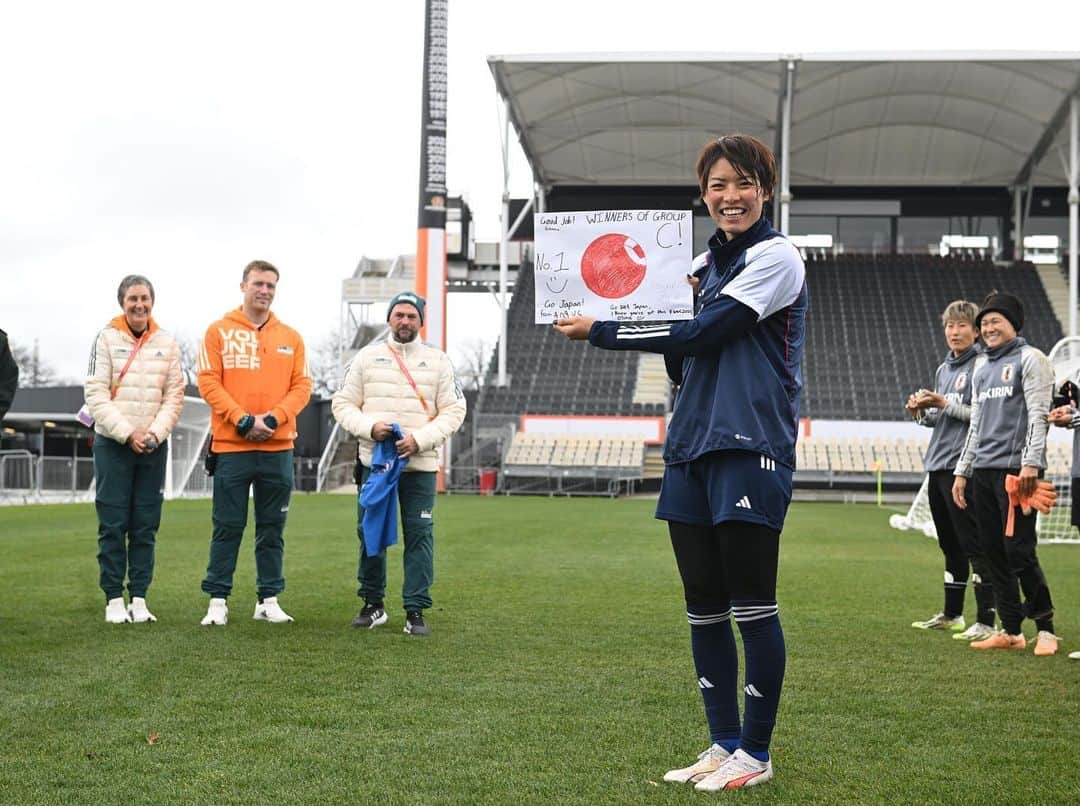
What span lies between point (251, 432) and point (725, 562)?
3.49 meters

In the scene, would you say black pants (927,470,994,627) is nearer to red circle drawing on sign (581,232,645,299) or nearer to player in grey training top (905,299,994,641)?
player in grey training top (905,299,994,641)

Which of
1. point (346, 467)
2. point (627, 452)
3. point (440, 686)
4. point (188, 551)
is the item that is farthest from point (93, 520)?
point (346, 467)

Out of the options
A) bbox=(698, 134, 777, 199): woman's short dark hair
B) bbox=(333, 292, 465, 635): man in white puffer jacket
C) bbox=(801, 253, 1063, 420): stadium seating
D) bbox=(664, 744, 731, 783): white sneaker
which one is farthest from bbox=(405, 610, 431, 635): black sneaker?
bbox=(801, 253, 1063, 420): stadium seating

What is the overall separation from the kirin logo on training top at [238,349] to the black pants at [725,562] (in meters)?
3.51

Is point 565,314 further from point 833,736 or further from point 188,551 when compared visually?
point 188,551

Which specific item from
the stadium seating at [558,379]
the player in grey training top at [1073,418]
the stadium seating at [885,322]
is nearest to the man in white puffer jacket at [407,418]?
the player in grey training top at [1073,418]

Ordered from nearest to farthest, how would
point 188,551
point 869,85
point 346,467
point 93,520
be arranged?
point 188,551 → point 93,520 → point 869,85 → point 346,467

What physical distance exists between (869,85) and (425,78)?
12.5 m

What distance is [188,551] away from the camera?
10.6 m

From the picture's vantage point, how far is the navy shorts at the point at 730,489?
10.5 ft

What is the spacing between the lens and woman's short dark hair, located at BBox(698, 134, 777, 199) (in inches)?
129

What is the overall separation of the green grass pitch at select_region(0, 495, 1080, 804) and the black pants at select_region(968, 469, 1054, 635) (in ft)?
0.89

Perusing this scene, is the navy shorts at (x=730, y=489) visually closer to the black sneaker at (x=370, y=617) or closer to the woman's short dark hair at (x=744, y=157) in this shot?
the woman's short dark hair at (x=744, y=157)

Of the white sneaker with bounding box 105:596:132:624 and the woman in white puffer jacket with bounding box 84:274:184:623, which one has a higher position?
the woman in white puffer jacket with bounding box 84:274:184:623
